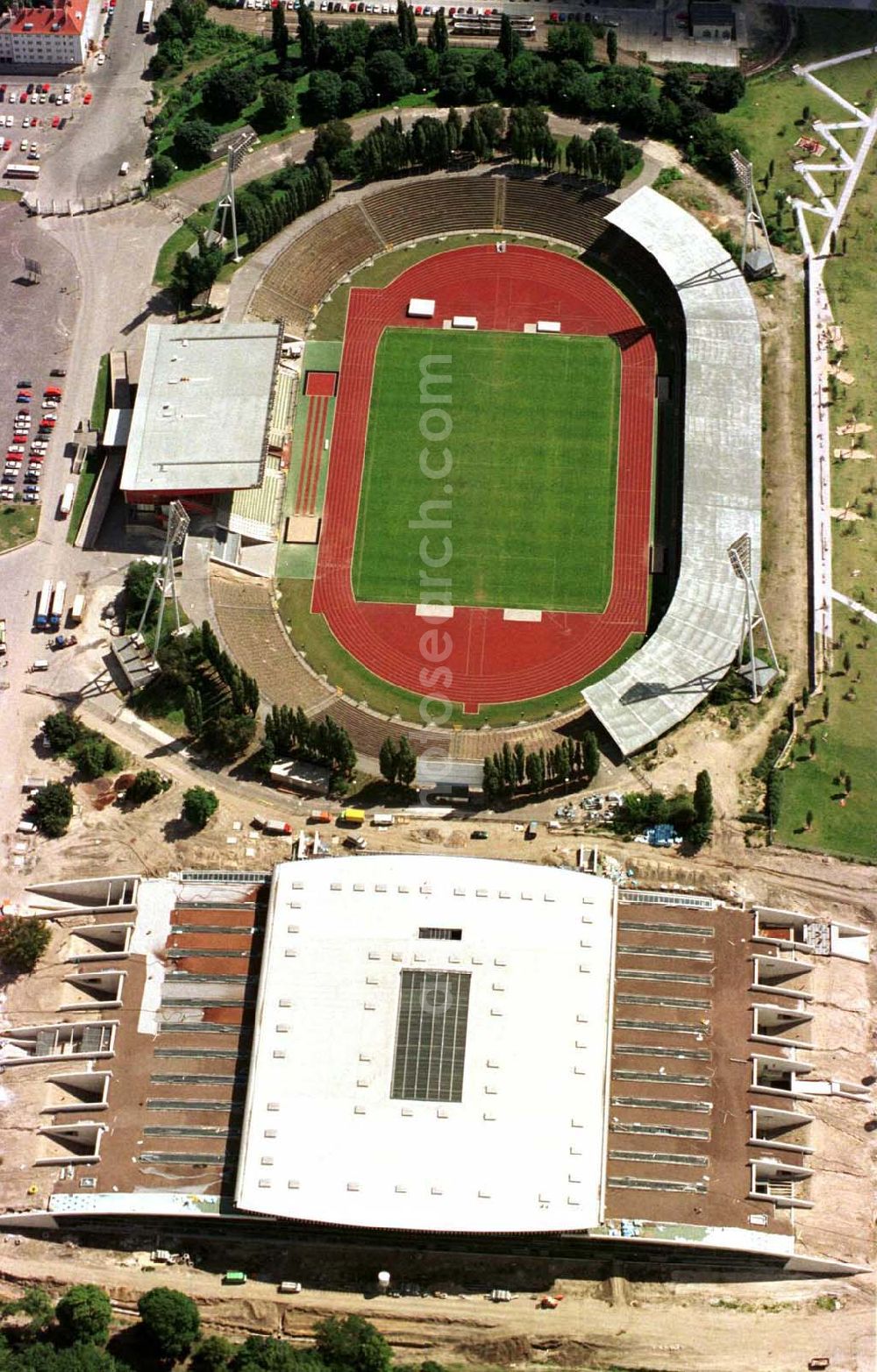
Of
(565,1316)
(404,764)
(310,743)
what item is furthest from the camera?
(310,743)

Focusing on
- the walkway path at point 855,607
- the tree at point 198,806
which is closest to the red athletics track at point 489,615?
the walkway path at point 855,607

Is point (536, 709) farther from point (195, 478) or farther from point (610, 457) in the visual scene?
point (195, 478)

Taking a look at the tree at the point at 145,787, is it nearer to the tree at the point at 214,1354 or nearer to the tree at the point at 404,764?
the tree at the point at 404,764

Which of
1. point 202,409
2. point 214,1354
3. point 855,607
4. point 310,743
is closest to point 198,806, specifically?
point 310,743

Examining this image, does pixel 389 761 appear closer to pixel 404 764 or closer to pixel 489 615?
pixel 404 764

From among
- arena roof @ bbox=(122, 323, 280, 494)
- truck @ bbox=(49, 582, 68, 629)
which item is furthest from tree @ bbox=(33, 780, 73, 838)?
arena roof @ bbox=(122, 323, 280, 494)

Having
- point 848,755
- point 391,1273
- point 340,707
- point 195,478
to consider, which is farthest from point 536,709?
point 391,1273
